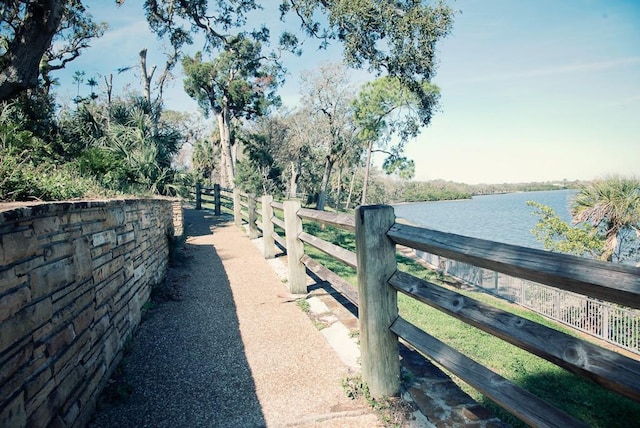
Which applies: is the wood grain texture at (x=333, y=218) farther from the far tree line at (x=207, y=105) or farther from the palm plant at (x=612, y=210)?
the palm plant at (x=612, y=210)

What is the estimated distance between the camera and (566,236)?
40.1 feet

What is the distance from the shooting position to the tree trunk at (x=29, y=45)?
6.85 m

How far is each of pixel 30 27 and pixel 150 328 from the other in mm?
6661

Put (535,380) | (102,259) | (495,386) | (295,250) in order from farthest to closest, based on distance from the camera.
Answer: (295,250) < (535,380) < (102,259) < (495,386)

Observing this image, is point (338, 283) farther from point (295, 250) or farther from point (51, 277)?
point (51, 277)

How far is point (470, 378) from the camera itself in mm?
1844

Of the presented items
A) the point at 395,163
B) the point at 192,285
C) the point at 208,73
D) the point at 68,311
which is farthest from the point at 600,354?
the point at 395,163

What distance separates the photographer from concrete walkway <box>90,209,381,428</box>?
8.02ft

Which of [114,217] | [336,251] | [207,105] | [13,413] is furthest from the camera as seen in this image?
[207,105]

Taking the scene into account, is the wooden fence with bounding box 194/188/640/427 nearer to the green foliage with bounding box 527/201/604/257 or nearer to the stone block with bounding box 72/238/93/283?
the stone block with bounding box 72/238/93/283

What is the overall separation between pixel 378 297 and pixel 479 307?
30.8 inches

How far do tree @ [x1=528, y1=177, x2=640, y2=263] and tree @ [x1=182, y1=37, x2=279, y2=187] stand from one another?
1582 centimetres

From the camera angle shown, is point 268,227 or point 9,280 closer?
point 9,280

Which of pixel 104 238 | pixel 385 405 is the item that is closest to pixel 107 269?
pixel 104 238
